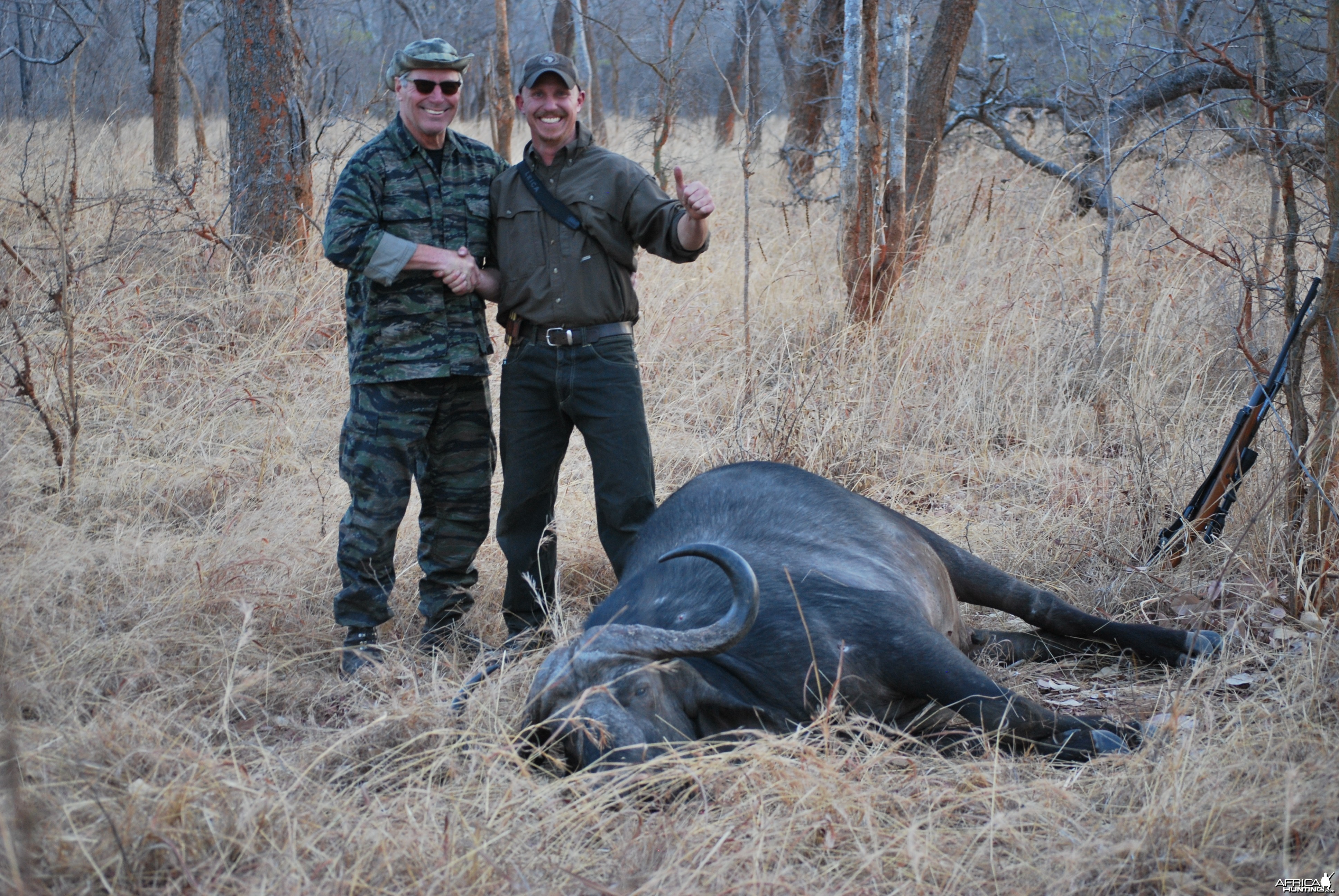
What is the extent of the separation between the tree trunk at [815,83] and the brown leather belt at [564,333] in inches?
344

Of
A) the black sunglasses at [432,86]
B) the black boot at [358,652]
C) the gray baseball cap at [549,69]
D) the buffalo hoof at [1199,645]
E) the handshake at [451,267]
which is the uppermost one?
the gray baseball cap at [549,69]

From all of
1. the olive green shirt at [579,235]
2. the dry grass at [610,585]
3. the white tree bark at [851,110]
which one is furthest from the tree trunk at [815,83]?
the olive green shirt at [579,235]

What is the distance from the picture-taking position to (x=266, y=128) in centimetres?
789

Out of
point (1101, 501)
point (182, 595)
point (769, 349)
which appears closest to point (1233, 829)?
point (1101, 501)

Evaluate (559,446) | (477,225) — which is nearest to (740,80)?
(477,225)

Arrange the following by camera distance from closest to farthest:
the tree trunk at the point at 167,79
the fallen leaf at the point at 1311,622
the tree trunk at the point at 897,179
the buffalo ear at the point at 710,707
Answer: the buffalo ear at the point at 710,707
the fallen leaf at the point at 1311,622
the tree trunk at the point at 897,179
the tree trunk at the point at 167,79

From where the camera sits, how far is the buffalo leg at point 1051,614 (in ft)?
13.4

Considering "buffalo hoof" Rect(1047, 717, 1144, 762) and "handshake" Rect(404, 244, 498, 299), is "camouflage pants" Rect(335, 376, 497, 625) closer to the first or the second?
"handshake" Rect(404, 244, 498, 299)

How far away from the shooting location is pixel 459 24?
82.4ft

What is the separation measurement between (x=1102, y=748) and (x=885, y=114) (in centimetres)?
878

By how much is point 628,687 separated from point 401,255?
1.91 m

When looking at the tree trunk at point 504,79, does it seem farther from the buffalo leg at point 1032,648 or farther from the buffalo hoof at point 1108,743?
the buffalo hoof at point 1108,743

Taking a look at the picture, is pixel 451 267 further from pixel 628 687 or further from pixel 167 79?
pixel 167 79

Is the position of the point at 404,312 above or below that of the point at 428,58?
below
